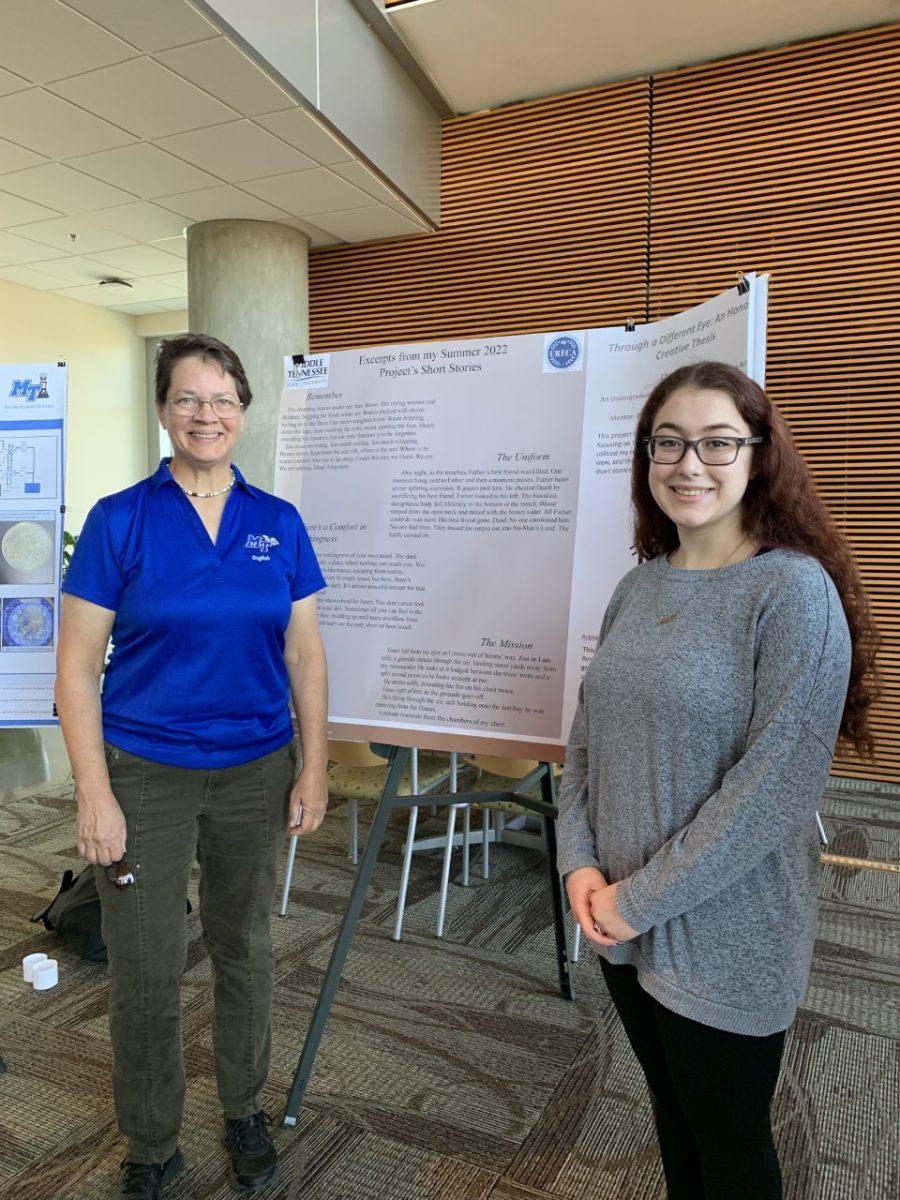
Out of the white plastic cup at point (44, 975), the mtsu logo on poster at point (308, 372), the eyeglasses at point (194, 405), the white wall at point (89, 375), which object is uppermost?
the white wall at point (89, 375)

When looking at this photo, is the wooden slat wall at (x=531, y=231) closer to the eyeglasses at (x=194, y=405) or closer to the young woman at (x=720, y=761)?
the eyeglasses at (x=194, y=405)

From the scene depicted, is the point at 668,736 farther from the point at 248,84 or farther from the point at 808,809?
the point at 248,84

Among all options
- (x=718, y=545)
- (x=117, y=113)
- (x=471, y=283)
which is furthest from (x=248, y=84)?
(x=718, y=545)

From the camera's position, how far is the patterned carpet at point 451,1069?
187 centimetres

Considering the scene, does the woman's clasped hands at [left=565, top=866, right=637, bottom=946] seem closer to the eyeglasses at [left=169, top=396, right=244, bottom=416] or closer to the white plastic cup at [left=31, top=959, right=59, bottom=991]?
the eyeglasses at [left=169, top=396, right=244, bottom=416]

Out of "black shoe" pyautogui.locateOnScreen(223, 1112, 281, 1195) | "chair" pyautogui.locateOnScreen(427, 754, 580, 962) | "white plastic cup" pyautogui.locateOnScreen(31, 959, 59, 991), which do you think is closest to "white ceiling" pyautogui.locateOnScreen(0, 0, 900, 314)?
"chair" pyautogui.locateOnScreen(427, 754, 580, 962)

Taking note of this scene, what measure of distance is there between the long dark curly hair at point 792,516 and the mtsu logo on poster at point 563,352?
734 mm

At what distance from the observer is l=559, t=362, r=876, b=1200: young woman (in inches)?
41.1

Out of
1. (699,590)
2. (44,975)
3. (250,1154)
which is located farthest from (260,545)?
(44,975)

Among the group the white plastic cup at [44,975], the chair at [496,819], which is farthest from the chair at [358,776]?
the white plastic cup at [44,975]

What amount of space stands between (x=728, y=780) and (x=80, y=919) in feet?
8.30

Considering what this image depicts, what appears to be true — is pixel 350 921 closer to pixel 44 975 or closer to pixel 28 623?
pixel 44 975

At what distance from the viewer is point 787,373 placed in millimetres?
4984

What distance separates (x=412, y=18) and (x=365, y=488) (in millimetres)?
3631
